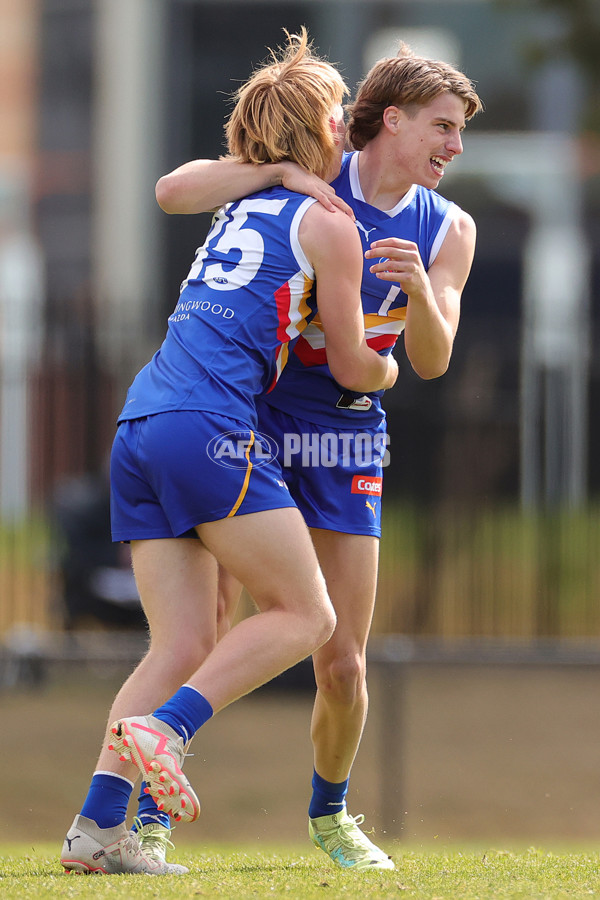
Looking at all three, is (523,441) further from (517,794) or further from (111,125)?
(111,125)

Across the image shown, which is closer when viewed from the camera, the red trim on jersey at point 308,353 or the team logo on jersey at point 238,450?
the team logo on jersey at point 238,450

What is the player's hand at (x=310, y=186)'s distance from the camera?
327 centimetres

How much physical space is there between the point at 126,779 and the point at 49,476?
7.80 m

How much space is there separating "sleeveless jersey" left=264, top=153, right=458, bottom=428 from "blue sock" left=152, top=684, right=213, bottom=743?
96cm

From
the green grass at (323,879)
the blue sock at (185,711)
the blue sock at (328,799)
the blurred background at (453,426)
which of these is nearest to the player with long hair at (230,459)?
the blue sock at (185,711)

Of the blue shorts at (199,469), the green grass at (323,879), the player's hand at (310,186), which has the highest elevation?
the player's hand at (310,186)

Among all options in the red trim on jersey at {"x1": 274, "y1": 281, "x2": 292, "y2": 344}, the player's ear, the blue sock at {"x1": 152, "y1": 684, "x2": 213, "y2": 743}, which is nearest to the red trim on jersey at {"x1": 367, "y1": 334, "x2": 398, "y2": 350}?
the red trim on jersey at {"x1": 274, "y1": 281, "x2": 292, "y2": 344}

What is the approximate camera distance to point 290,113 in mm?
3334

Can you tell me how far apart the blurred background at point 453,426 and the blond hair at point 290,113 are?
205 centimetres

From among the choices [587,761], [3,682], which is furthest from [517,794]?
[3,682]

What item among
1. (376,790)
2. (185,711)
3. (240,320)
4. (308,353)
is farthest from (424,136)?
(376,790)

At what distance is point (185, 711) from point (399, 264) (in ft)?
4.09

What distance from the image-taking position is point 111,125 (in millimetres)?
18719

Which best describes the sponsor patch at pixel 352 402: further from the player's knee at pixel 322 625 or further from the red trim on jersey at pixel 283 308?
the player's knee at pixel 322 625
